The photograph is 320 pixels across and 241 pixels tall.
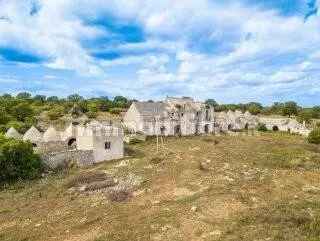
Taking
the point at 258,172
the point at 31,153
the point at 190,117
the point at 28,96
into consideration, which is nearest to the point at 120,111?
the point at 190,117

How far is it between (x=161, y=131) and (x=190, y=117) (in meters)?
6.80

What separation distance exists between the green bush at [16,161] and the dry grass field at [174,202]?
66.4 inches

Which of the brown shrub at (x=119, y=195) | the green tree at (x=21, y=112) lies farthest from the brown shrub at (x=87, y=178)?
the green tree at (x=21, y=112)

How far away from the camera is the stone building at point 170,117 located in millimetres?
74562

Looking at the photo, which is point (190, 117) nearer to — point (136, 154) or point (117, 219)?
point (136, 154)

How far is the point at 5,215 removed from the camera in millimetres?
28578

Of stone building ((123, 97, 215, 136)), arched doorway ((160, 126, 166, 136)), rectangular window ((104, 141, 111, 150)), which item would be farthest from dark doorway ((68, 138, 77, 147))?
arched doorway ((160, 126, 166, 136))

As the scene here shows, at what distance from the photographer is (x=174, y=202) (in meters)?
27.0

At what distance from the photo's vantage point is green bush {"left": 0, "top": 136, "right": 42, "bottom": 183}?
38281 millimetres

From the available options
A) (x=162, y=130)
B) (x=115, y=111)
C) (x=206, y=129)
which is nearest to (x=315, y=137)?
(x=206, y=129)

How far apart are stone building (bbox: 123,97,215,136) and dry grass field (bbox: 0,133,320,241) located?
33.6 metres

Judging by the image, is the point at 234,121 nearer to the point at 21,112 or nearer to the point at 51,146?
the point at 21,112

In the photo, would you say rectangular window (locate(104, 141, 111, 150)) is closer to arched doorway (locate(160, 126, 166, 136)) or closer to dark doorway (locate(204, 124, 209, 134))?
arched doorway (locate(160, 126, 166, 136))

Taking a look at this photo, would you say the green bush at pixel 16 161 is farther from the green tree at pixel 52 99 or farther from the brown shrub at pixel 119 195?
the green tree at pixel 52 99
